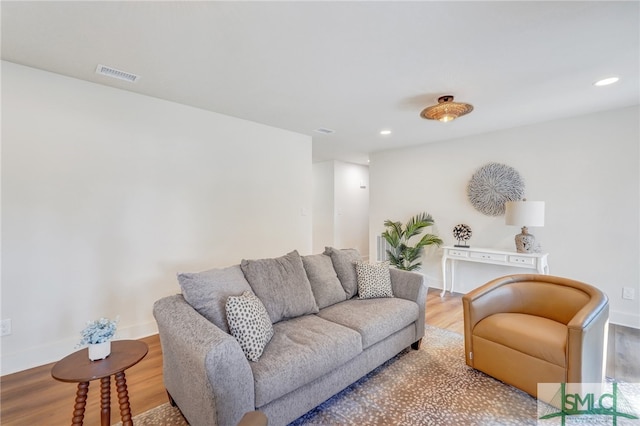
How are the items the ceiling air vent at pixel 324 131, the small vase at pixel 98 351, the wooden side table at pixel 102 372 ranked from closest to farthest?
the wooden side table at pixel 102 372
the small vase at pixel 98 351
the ceiling air vent at pixel 324 131

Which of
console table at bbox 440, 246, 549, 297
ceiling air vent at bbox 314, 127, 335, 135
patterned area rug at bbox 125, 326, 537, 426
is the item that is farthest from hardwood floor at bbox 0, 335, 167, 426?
console table at bbox 440, 246, 549, 297

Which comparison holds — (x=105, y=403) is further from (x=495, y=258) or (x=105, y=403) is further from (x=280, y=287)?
(x=495, y=258)

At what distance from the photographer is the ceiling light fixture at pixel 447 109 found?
8.80 ft

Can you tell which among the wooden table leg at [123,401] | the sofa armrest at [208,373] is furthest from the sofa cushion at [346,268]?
the wooden table leg at [123,401]

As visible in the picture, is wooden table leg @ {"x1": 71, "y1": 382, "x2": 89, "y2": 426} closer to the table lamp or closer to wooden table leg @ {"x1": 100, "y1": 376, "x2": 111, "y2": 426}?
wooden table leg @ {"x1": 100, "y1": 376, "x2": 111, "y2": 426}

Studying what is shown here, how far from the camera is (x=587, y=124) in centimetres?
336

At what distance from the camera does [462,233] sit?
168 inches

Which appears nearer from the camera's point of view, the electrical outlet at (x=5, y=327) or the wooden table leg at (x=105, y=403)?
the wooden table leg at (x=105, y=403)

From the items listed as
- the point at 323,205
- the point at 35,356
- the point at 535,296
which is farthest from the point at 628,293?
the point at 35,356

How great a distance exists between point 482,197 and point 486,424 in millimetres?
3162

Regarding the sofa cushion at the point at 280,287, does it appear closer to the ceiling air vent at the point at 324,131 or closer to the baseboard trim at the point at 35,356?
the baseboard trim at the point at 35,356

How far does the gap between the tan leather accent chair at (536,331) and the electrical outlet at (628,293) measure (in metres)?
1.80

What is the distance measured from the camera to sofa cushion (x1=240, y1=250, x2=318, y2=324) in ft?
6.79

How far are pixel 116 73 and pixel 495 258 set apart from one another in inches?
178
